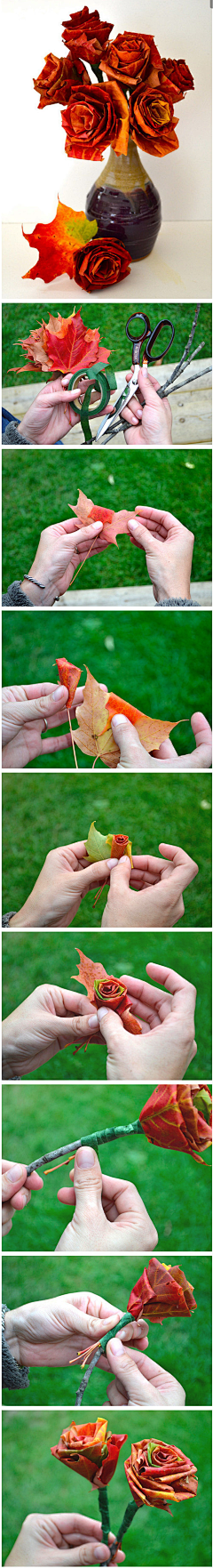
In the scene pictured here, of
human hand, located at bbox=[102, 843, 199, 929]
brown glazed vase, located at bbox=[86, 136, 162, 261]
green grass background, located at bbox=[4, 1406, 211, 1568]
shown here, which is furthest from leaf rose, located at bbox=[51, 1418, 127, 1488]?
brown glazed vase, located at bbox=[86, 136, 162, 261]

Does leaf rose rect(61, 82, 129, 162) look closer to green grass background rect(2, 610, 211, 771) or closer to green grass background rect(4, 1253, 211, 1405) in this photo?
green grass background rect(2, 610, 211, 771)

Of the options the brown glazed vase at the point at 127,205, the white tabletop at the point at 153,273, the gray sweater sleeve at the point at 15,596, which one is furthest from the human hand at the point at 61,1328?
the brown glazed vase at the point at 127,205

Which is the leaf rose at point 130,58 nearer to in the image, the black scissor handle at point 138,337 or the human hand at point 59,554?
the black scissor handle at point 138,337

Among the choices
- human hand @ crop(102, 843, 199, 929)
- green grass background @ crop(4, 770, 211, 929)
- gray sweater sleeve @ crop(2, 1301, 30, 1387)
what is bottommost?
gray sweater sleeve @ crop(2, 1301, 30, 1387)

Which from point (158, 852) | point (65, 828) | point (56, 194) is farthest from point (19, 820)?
point (56, 194)

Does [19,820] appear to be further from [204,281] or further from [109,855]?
[204,281]
